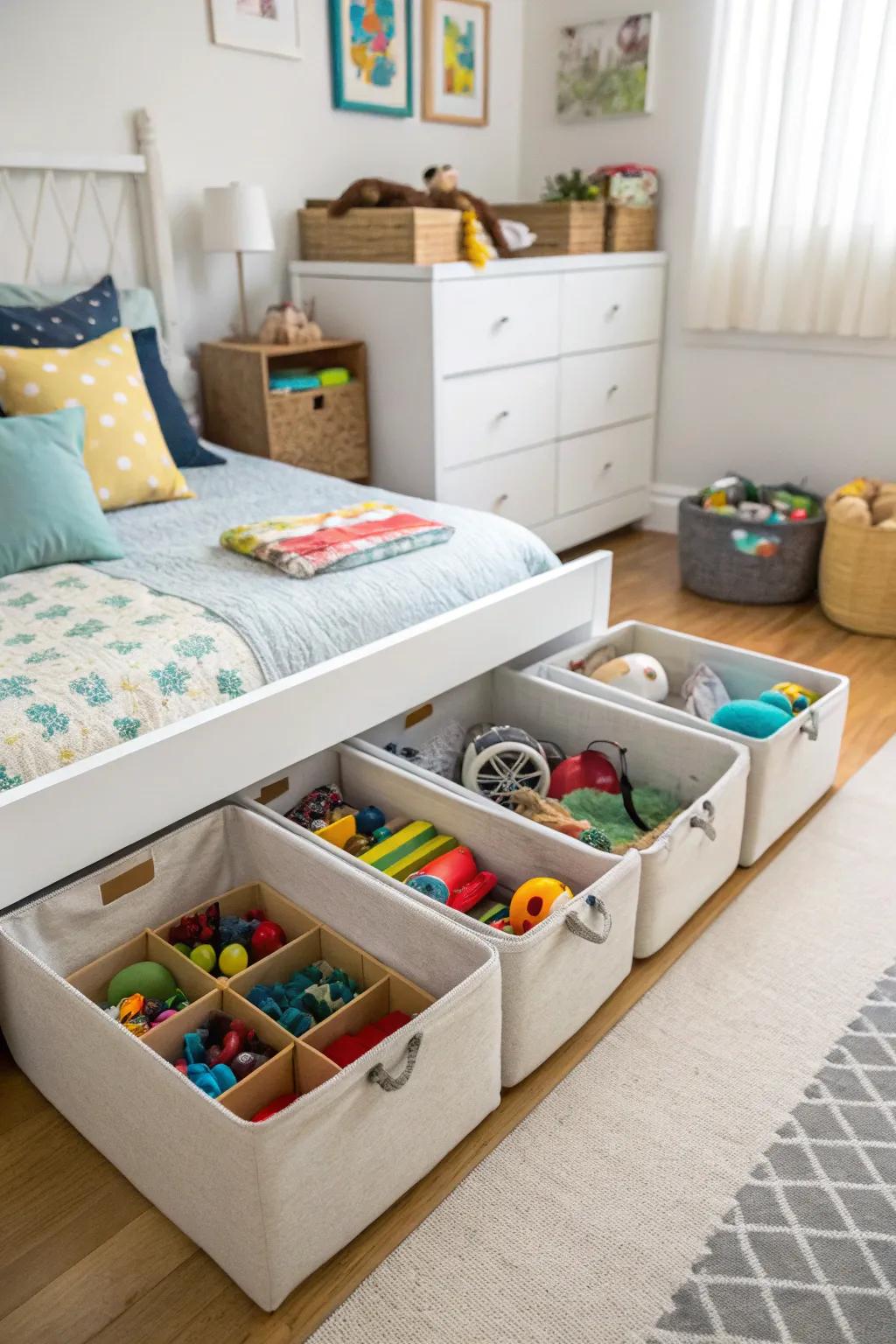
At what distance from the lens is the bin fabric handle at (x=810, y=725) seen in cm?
198

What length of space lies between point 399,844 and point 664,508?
2.69m

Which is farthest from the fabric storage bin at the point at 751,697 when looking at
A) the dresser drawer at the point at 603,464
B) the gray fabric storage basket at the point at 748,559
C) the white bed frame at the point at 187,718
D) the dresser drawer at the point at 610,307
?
the dresser drawer at the point at 610,307

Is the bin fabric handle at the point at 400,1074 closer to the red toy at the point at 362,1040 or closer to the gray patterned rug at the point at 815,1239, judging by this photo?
the red toy at the point at 362,1040

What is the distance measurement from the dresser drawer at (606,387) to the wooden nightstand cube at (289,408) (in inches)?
29.0

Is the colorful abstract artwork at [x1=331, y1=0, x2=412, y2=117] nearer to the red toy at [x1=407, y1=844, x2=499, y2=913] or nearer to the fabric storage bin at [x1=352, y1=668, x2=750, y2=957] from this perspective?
the fabric storage bin at [x1=352, y1=668, x2=750, y2=957]

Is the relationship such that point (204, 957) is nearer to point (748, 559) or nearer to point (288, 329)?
point (288, 329)

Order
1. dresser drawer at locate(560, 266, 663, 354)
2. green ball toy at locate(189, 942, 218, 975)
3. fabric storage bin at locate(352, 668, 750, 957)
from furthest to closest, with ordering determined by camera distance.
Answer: dresser drawer at locate(560, 266, 663, 354), fabric storage bin at locate(352, 668, 750, 957), green ball toy at locate(189, 942, 218, 975)

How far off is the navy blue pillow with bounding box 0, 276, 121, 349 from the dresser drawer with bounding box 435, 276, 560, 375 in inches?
34.5

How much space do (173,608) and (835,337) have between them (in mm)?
2610

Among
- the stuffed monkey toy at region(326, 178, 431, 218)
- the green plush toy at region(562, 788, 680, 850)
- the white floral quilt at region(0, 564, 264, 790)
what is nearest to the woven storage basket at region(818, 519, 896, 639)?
the green plush toy at region(562, 788, 680, 850)

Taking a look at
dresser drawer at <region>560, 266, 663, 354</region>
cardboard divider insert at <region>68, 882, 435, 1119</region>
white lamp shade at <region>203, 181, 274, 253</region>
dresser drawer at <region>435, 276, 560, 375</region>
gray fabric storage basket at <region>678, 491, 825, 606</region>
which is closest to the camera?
cardboard divider insert at <region>68, 882, 435, 1119</region>

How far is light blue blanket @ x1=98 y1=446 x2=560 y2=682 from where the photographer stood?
1818 mm

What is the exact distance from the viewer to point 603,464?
3736 millimetres

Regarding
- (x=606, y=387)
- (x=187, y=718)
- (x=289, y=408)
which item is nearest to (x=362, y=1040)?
(x=187, y=718)
